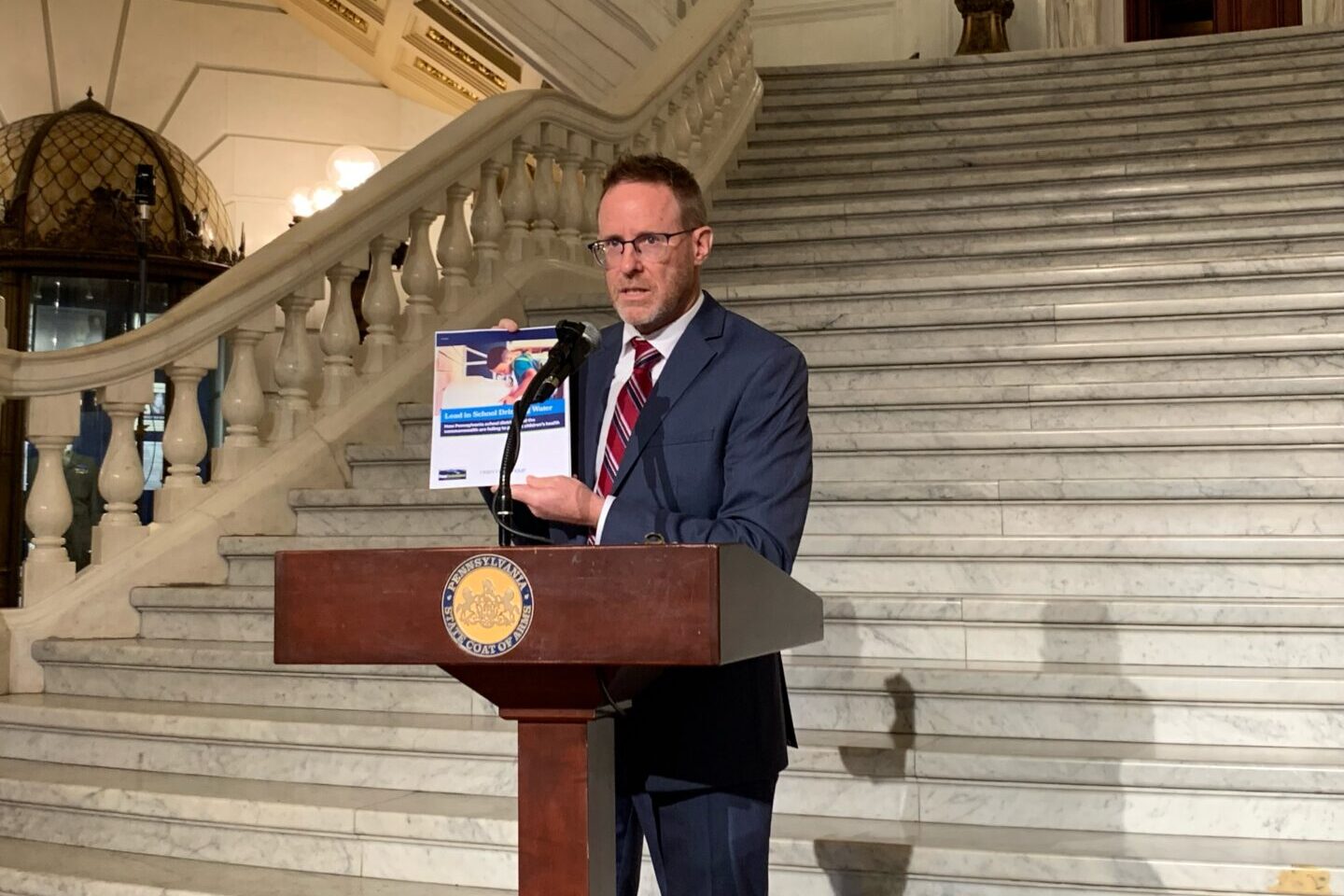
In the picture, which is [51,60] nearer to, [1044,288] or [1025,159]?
[1025,159]

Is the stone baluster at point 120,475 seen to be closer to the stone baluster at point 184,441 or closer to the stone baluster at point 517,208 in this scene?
the stone baluster at point 184,441

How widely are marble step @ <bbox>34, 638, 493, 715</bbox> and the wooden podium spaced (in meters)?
2.25

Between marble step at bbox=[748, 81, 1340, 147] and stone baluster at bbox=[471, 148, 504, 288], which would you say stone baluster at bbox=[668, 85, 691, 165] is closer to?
marble step at bbox=[748, 81, 1340, 147]

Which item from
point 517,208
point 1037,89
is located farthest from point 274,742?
point 1037,89

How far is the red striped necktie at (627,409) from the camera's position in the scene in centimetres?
194

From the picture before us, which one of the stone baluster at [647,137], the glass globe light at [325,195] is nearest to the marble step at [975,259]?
the stone baluster at [647,137]

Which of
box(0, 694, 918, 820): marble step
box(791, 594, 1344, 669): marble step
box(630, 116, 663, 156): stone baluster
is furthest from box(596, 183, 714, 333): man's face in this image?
box(630, 116, 663, 156): stone baluster

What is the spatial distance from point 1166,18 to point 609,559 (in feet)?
38.7

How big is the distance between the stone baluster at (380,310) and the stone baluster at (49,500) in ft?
3.52

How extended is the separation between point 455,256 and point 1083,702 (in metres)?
3.03

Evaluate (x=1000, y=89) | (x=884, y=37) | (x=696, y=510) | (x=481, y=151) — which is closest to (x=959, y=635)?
(x=696, y=510)

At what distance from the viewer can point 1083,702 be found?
3.44 m

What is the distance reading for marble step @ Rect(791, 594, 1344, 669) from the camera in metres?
3.56

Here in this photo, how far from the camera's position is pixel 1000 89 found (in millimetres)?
8430
